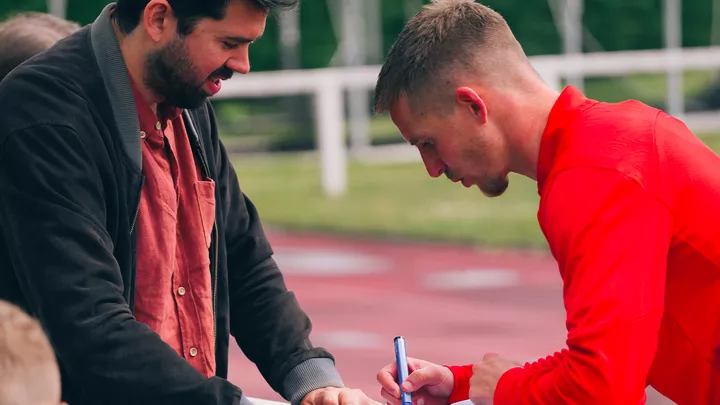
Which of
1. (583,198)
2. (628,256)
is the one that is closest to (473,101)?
(583,198)

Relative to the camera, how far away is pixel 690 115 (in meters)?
16.3

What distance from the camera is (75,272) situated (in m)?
2.68

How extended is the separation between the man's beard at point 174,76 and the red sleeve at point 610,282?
37.0 inches

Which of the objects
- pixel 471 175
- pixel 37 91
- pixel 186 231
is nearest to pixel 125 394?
pixel 186 231

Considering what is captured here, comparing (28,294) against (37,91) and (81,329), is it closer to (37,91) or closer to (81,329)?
(81,329)

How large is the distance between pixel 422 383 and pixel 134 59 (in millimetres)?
935

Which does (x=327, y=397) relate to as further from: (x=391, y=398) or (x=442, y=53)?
(x=442, y=53)

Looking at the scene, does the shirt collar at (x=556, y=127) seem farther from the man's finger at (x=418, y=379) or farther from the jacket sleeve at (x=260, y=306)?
the jacket sleeve at (x=260, y=306)

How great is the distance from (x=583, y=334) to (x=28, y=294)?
1.13 meters

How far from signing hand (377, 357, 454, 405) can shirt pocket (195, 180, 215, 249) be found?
1.69ft

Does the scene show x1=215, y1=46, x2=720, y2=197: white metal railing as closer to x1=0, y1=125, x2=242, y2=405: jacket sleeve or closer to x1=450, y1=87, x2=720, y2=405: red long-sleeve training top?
x1=0, y1=125, x2=242, y2=405: jacket sleeve

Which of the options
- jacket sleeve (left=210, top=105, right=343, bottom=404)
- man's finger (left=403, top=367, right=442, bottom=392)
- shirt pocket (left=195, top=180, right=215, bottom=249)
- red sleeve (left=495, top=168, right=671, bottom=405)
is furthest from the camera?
jacket sleeve (left=210, top=105, right=343, bottom=404)

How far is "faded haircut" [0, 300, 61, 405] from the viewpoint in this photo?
81.5 inches

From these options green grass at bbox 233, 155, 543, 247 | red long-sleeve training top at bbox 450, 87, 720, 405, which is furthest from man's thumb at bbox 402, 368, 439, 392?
green grass at bbox 233, 155, 543, 247
